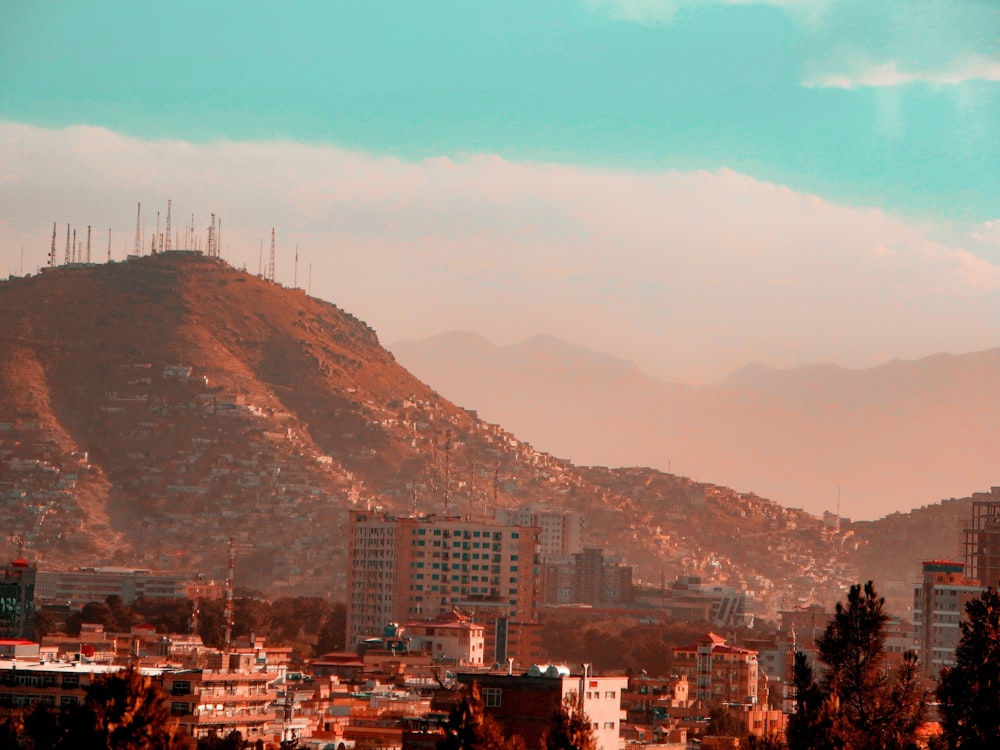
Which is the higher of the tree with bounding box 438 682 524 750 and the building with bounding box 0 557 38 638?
the building with bounding box 0 557 38 638

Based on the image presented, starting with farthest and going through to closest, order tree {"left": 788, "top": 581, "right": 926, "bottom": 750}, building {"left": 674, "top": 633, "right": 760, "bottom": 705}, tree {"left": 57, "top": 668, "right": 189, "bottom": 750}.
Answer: building {"left": 674, "top": 633, "right": 760, "bottom": 705} → tree {"left": 788, "top": 581, "right": 926, "bottom": 750} → tree {"left": 57, "top": 668, "right": 189, "bottom": 750}

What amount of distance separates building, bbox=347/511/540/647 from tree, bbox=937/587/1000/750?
92.9 metres

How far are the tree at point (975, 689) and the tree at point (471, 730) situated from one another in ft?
29.1

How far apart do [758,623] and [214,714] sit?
5049 inches

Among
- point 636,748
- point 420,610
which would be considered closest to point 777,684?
point 420,610

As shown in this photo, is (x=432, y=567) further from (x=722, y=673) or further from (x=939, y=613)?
(x=722, y=673)

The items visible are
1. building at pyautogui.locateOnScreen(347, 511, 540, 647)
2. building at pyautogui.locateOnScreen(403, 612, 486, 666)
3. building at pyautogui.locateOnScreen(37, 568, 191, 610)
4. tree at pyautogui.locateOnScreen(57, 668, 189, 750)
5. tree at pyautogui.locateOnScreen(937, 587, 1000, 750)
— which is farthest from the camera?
building at pyautogui.locateOnScreen(37, 568, 191, 610)

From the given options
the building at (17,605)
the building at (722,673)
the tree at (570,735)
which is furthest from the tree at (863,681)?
the building at (17,605)

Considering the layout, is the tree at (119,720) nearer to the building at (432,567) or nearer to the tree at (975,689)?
the tree at (975,689)

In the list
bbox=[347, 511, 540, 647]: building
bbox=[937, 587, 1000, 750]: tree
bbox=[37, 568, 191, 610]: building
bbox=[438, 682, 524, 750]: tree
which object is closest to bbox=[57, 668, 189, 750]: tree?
bbox=[438, 682, 524, 750]: tree

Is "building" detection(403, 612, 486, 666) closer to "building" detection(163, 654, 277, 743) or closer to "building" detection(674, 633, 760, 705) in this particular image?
"building" detection(674, 633, 760, 705)

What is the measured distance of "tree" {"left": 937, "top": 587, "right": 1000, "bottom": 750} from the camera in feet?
148

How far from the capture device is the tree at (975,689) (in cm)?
4497

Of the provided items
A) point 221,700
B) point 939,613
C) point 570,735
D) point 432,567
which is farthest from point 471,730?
point 432,567
